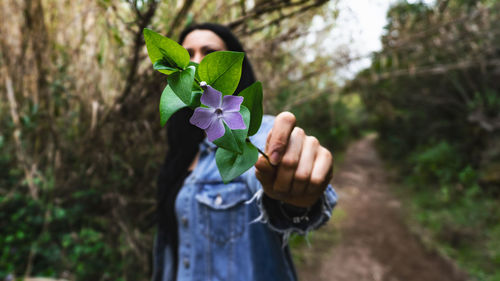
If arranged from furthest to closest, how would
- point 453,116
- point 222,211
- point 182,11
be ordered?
1. point 453,116
2. point 182,11
3. point 222,211

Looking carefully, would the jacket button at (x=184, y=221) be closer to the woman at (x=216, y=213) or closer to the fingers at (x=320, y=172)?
the woman at (x=216, y=213)

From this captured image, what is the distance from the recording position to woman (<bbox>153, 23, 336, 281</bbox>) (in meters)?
0.71

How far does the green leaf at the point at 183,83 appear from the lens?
274mm

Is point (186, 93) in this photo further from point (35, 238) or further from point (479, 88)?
point (479, 88)

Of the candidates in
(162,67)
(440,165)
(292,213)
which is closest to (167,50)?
(162,67)

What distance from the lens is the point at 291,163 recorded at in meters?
0.46

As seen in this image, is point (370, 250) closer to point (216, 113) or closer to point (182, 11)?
point (182, 11)

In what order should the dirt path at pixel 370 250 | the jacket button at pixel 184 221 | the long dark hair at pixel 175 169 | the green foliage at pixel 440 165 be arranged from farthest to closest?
1. the green foliage at pixel 440 165
2. the dirt path at pixel 370 250
3. the long dark hair at pixel 175 169
4. the jacket button at pixel 184 221

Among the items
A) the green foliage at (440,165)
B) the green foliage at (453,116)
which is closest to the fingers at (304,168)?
the green foliage at (453,116)

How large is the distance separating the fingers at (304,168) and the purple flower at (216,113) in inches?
9.0

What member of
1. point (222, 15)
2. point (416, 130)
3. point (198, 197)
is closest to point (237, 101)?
point (198, 197)

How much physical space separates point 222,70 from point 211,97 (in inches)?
1.4

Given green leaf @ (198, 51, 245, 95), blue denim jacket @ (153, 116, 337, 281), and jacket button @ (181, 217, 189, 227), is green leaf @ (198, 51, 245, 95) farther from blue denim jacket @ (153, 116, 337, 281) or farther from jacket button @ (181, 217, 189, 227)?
jacket button @ (181, 217, 189, 227)

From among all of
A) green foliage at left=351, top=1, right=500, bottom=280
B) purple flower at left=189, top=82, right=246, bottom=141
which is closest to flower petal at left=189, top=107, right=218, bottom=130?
purple flower at left=189, top=82, right=246, bottom=141
